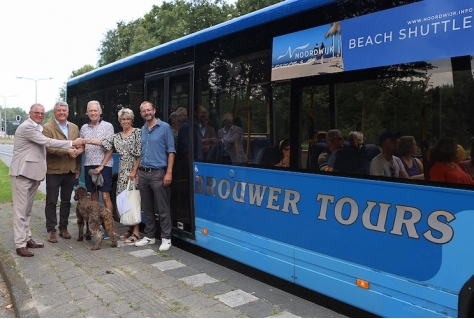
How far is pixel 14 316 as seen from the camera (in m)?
4.25

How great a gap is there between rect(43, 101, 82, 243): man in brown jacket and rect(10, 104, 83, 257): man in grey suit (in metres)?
0.44

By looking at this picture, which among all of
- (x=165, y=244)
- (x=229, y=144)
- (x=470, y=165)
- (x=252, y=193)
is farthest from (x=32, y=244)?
(x=470, y=165)

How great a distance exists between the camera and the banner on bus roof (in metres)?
2.96

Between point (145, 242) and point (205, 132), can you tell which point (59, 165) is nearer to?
point (145, 242)

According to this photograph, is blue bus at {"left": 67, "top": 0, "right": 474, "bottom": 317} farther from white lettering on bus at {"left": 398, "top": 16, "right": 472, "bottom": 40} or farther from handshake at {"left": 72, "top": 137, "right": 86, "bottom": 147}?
handshake at {"left": 72, "top": 137, "right": 86, "bottom": 147}

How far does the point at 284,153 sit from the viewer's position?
4.31 metres

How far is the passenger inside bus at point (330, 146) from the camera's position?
3.78 m

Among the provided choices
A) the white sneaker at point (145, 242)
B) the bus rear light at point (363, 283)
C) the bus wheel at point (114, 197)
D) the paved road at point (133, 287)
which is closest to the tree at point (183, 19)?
the bus wheel at point (114, 197)

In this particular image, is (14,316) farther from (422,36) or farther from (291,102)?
(422,36)

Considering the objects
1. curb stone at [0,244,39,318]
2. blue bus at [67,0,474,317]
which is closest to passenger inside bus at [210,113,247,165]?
blue bus at [67,0,474,317]

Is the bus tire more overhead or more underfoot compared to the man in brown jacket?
more underfoot

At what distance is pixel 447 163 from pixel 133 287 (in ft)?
11.0

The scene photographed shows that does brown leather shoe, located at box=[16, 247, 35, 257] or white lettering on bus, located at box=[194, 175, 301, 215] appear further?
brown leather shoe, located at box=[16, 247, 35, 257]

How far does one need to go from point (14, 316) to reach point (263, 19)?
12.8 feet
